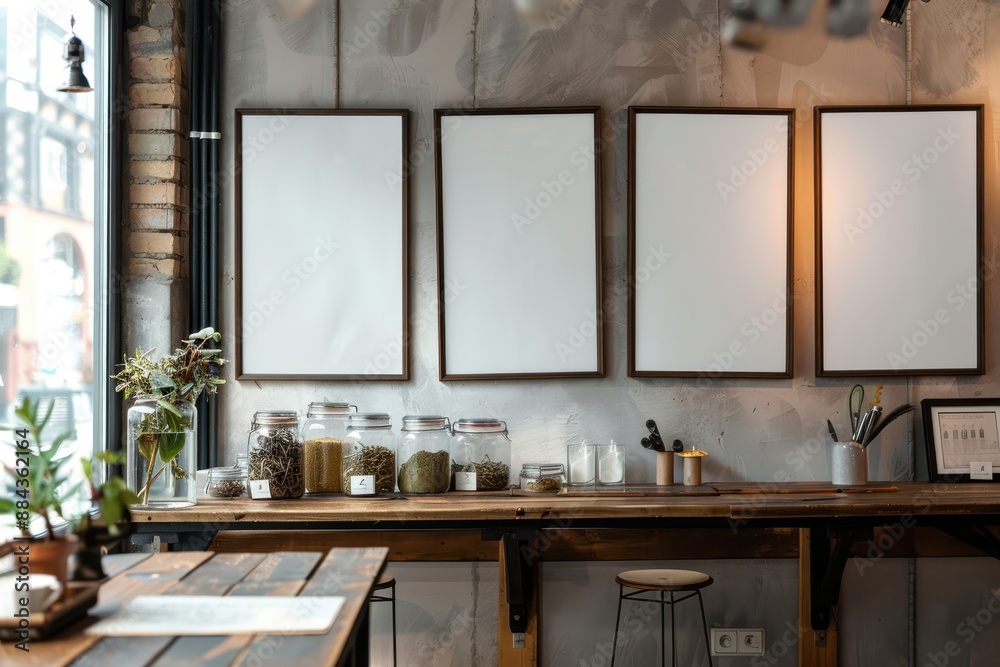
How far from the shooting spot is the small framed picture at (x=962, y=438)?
3363 mm

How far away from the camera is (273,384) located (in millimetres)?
3525

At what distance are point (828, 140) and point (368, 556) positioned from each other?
96.1 inches

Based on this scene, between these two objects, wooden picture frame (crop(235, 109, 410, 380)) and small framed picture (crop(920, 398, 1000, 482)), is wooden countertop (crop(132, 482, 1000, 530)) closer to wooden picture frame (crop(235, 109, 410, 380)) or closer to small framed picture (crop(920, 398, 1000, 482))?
small framed picture (crop(920, 398, 1000, 482))

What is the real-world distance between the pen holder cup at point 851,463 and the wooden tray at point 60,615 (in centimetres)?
260

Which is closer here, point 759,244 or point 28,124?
point 28,124

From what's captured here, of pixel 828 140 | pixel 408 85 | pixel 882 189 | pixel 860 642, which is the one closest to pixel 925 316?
pixel 882 189

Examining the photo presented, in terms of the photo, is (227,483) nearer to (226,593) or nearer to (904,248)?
(226,593)

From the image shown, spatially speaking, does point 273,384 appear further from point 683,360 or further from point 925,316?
point 925,316

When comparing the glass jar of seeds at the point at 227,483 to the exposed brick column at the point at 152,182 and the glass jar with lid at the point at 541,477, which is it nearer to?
the exposed brick column at the point at 152,182

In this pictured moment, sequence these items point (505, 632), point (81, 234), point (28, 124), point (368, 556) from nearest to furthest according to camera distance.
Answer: point (368, 556), point (28, 124), point (81, 234), point (505, 632)

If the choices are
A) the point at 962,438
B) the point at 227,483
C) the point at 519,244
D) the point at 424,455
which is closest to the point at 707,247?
the point at 519,244

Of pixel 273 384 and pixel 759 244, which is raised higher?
pixel 759 244

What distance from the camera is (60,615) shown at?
4.84 ft

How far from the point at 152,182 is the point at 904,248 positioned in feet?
9.39
